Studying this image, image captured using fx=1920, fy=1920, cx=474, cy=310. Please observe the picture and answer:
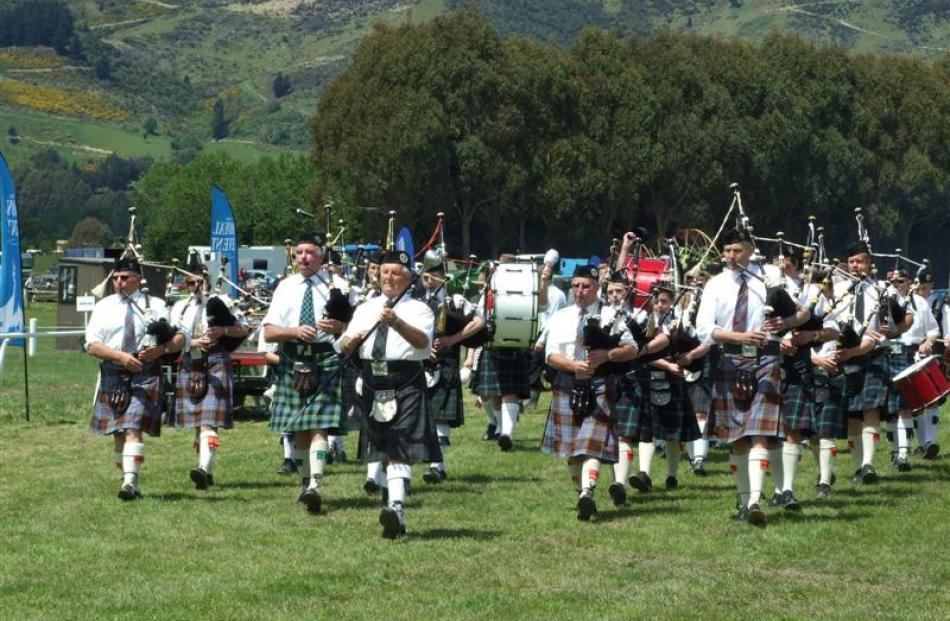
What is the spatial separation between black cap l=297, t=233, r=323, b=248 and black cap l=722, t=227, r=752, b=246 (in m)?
2.55

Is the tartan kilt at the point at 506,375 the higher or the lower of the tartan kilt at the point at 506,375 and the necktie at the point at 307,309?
the lower

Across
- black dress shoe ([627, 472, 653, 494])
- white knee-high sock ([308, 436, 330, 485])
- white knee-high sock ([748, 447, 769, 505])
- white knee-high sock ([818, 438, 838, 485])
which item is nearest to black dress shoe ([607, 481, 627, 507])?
black dress shoe ([627, 472, 653, 494])

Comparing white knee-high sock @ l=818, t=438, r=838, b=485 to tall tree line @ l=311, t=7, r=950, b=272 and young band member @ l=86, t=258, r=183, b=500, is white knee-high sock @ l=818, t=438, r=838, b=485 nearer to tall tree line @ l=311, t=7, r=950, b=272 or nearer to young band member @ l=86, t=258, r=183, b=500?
young band member @ l=86, t=258, r=183, b=500

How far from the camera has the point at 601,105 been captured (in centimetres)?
A: 5778

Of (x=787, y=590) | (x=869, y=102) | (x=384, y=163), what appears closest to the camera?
(x=787, y=590)

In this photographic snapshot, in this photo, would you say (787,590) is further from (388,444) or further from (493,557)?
(388,444)

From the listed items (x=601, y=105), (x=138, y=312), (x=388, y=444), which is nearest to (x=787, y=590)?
(x=388, y=444)

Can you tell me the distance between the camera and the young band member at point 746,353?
1113cm

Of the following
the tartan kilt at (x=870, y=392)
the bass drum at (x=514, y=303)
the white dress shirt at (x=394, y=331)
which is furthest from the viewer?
the bass drum at (x=514, y=303)

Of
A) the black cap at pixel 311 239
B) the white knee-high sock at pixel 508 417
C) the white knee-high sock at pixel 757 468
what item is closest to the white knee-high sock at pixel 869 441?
the white knee-high sock at pixel 757 468

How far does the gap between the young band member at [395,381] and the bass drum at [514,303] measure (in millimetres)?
4235

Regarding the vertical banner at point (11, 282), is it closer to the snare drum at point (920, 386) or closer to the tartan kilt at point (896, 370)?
the tartan kilt at point (896, 370)

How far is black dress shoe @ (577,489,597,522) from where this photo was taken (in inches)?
448

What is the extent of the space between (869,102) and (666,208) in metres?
10.0
